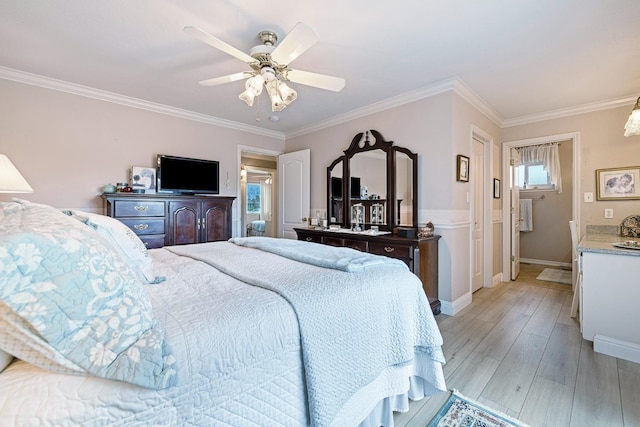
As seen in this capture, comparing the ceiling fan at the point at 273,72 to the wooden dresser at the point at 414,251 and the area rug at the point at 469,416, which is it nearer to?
the wooden dresser at the point at 414,251

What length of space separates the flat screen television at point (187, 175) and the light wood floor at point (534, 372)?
3355 millimetres

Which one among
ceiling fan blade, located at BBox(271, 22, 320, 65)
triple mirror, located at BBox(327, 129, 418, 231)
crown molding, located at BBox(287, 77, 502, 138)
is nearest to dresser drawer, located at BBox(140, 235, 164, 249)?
triple mirror, located at BBox(327, 129, 418, 231)

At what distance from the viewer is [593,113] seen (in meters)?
3.46

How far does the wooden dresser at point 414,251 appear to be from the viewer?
9.18 ft

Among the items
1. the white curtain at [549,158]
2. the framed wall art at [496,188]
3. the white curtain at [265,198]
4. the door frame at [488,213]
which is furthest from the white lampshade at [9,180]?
the white curtain at [549,158]

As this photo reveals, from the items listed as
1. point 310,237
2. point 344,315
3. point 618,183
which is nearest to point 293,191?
point 310,237

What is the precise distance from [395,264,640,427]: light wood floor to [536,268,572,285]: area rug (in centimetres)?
152

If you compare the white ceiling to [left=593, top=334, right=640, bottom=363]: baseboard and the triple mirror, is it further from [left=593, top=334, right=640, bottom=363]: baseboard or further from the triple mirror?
[left=593, top=334, right=640, bottom=363]: baseboard

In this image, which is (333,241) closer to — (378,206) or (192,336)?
(378,206)

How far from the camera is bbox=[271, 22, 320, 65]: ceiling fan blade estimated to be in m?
1.60

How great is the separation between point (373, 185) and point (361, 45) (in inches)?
68.7

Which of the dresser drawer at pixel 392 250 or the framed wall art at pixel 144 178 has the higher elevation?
the framed wall art at pixel 144 178

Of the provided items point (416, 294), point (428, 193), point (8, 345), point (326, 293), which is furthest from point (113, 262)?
point (428, 193)

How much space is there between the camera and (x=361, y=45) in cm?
225
